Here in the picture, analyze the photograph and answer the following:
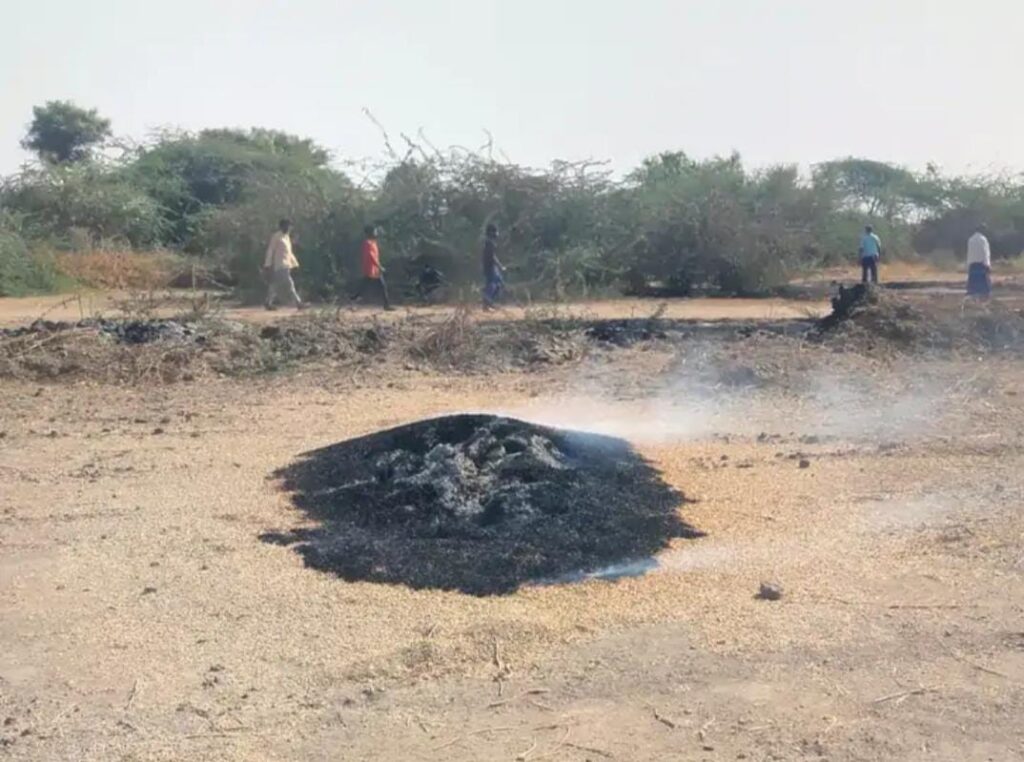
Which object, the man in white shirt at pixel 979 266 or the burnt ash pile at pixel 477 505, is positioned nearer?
the burnt ash pile at pixel 477 505

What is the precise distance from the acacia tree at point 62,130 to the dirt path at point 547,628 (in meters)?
39.6

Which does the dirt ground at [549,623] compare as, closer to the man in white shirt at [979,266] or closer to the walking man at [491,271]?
the walking man at [491,271]

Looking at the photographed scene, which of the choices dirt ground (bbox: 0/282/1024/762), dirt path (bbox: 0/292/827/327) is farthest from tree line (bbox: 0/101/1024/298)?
dirt ground (bbox: 0/282/1024/762)

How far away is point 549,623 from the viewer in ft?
20.5

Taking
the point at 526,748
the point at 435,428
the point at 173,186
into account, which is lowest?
the point at 526,748

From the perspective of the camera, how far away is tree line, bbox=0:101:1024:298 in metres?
22.6

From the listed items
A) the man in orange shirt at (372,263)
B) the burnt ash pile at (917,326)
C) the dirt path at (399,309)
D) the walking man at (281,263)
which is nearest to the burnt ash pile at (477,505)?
the burnt ash pile at (917,326)

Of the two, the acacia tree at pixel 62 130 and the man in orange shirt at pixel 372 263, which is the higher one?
the acacia tree at pixel 62 130

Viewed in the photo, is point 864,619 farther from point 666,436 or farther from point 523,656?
point 666,436

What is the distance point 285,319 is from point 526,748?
13420mm

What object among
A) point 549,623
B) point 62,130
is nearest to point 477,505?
point 549,623

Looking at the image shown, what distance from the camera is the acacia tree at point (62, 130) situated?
47438 mm

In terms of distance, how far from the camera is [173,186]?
110 ft

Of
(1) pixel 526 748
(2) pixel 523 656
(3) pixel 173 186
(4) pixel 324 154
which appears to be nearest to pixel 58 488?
(2) pixel 523 656
